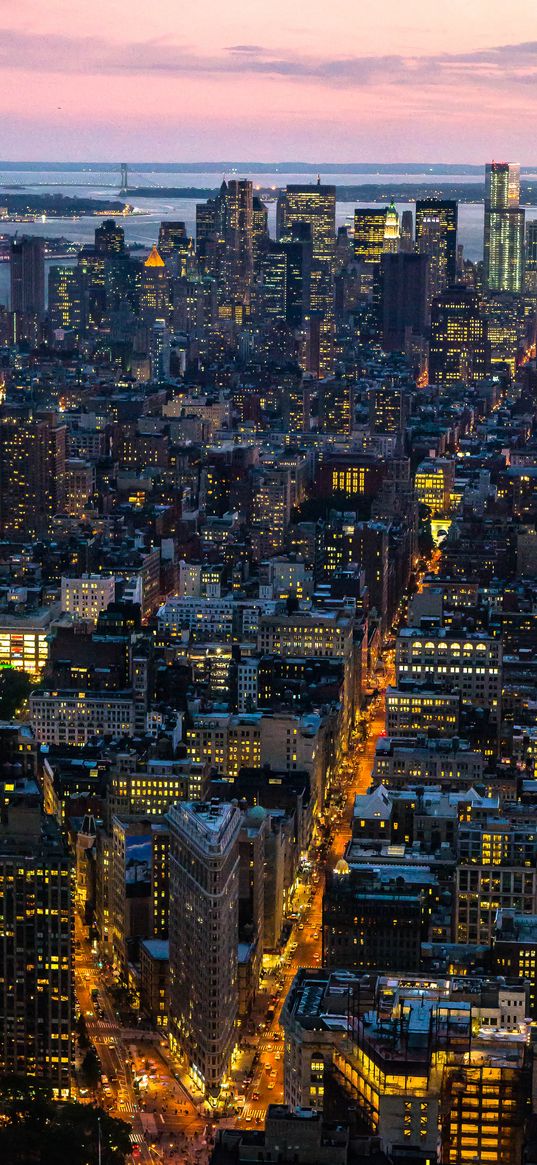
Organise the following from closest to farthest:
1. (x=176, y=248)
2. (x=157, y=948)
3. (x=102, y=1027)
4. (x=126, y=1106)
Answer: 1. (x=126, y=1106)
2. (x=102, y=1027)
3. (x=157, y=948)
4. (x=176, y=248)

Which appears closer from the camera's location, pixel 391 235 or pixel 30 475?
pixel 30 475

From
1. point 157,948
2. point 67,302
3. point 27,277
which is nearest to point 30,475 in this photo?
point 157,948

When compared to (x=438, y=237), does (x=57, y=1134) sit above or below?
below

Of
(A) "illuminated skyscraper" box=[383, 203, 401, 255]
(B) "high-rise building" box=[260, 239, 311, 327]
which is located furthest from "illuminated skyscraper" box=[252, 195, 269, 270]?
(A) "illuminated skyscraper" box=[383, 203, 401, 255]

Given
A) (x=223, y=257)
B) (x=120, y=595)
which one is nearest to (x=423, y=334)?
(x=223, y=257)

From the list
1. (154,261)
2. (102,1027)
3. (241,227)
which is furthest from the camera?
(241,227)

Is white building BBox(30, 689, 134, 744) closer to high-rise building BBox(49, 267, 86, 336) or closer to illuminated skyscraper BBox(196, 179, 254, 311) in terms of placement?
high-rise building BBox(49, 267, 86, 336)

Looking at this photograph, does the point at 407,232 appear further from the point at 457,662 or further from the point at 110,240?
the point at 457,662

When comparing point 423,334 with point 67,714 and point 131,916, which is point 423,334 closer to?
point 67,714

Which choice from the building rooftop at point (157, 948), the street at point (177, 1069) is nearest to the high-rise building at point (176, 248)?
the street at point (177, 1069)

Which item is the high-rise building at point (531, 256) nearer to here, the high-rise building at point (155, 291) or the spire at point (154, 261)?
the spire at point (154, 261)
